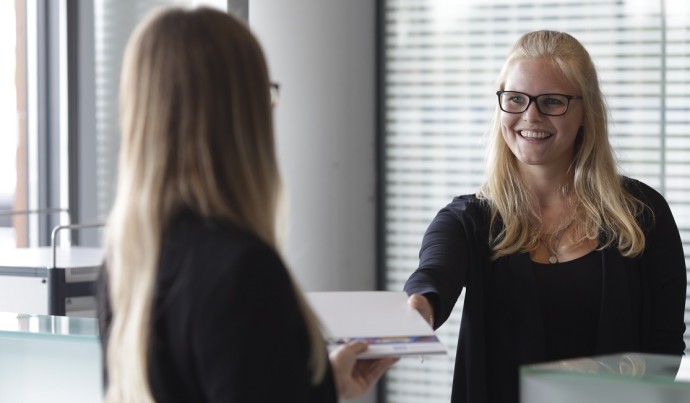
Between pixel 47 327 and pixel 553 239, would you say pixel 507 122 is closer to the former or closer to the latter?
pixel 553 239

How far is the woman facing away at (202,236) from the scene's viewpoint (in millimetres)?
1193

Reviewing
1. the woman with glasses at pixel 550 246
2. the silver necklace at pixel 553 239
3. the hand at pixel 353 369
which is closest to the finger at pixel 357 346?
the hand at pixel 353 369

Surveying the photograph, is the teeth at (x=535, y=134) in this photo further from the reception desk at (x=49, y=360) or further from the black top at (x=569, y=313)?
the reception desk at (x=49, y=360)

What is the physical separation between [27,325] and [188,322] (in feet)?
3.61

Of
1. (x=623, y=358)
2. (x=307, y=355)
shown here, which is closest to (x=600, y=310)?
(x=623, y=358)

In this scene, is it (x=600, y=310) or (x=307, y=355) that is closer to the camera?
(x=307, y=355)

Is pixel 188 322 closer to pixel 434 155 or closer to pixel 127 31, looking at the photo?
pixel 434 155

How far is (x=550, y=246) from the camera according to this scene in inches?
95.0

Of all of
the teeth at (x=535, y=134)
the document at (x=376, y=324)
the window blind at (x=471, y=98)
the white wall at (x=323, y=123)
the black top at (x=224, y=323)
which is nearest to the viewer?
the black top at (x=224, y=323)

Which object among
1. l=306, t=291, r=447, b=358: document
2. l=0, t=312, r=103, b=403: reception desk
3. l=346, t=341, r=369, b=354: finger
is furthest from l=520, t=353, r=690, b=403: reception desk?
l=0, t=312, r=103, b=403: reception desk

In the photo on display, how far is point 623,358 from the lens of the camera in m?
1.75

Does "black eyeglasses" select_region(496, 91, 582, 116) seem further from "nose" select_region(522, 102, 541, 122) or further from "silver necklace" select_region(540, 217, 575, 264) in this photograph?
"silver necklace" select_region(540, 217, 575, 264)

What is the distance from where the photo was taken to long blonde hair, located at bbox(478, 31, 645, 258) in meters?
2.38

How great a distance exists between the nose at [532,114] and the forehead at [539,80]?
39 millimetres
